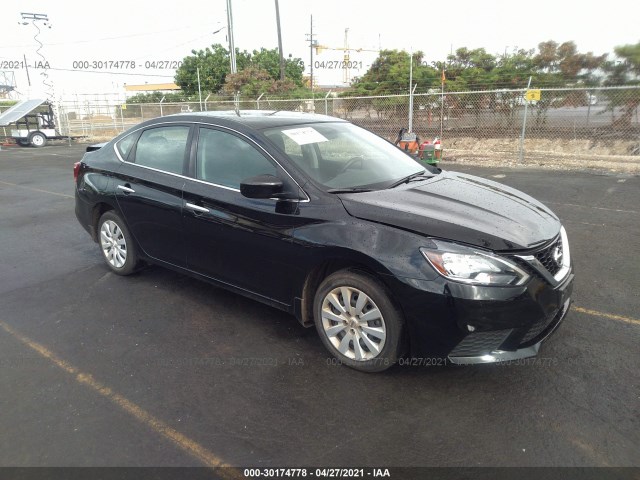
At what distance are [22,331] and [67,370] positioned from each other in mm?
847

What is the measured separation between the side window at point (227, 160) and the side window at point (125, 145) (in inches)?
41.1

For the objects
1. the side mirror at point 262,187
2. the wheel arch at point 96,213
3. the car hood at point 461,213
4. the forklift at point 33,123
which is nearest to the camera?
the car hood at point 461,213

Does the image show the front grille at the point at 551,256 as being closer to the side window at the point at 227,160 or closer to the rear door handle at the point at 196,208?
the side window at the point at 227,160

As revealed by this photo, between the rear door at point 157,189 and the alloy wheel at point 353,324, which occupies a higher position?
the rear door at point 157,189

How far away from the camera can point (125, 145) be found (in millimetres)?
4641

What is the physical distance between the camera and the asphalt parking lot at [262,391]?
8.02 feet

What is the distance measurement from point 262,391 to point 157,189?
6.69 ft

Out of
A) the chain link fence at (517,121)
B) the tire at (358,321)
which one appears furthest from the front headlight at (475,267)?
the chain link fence at (517,121)

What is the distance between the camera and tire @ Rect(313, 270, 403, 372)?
9.46 ft

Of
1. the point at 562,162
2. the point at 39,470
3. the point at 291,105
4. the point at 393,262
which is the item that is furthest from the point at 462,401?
the point at 291,105

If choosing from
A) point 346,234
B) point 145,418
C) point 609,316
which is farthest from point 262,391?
point 609,316

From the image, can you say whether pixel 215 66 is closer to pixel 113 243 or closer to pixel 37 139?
pixel 37 139

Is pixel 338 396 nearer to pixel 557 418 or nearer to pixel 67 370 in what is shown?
pixel 557 418

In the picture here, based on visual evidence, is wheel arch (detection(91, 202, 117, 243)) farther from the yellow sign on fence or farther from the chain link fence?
the chain link fence
